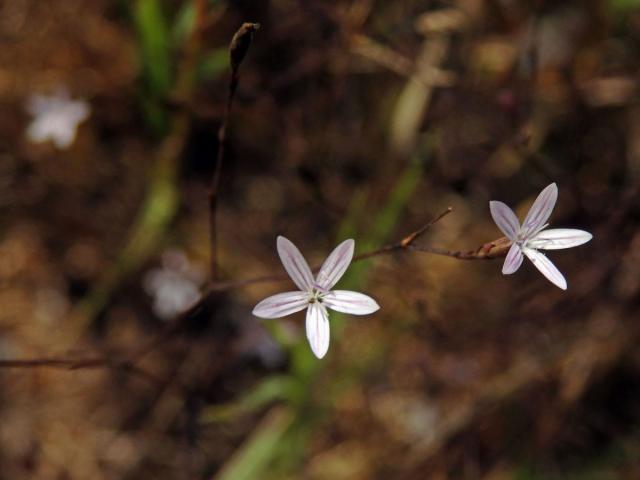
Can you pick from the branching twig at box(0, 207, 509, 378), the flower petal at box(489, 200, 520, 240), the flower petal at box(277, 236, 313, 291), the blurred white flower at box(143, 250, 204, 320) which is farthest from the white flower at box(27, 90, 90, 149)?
the flower petal at box(489, 200, 520, 240)

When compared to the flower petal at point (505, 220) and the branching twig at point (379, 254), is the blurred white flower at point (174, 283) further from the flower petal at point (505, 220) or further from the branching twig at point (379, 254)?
the flower petal at point (505, 220)

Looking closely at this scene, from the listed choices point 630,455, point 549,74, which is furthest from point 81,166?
point 630,455

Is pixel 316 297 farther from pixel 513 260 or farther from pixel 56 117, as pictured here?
pixel 56 117

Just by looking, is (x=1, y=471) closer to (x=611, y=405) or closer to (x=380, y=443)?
(x=380, y=443)

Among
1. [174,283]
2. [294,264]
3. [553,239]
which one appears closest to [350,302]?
[294,264]

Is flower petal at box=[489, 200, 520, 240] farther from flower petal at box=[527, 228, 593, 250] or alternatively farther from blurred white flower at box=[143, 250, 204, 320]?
blurred white flower at box=[143, 250, 204, 320]

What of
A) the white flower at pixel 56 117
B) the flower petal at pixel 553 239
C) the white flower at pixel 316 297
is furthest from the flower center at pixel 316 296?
the white flower at pixel 56 117
